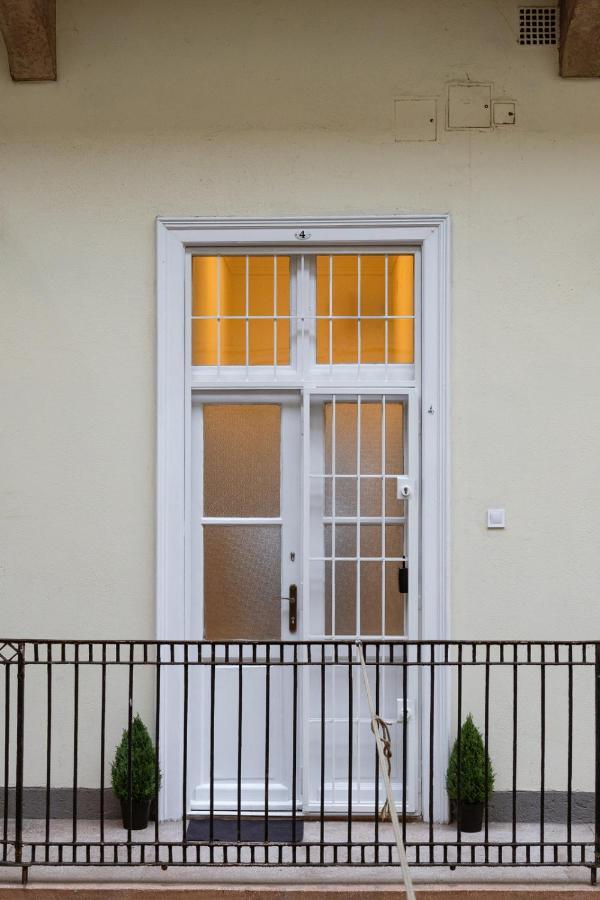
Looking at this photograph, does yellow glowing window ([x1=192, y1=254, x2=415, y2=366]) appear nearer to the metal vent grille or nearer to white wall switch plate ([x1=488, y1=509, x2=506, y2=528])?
white wall switch plate ([x1=488, y1=509, x2=506, y2=528])

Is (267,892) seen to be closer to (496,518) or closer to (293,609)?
(293,609)

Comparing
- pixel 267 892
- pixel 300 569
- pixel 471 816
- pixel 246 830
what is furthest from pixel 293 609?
pixel 267 892

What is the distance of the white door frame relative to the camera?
183 inches

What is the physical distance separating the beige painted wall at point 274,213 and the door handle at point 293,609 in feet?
2.60

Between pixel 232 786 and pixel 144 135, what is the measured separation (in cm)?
370

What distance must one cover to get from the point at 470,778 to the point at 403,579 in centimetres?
109

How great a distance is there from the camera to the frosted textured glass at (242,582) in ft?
16.0

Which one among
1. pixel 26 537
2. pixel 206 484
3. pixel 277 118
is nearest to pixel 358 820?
pixel 206 484

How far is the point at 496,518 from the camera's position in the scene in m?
4.67

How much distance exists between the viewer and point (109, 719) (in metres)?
4.68

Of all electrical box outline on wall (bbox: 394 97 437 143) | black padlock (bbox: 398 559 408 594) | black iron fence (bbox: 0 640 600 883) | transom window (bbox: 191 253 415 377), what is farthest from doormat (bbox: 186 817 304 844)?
Answer: electrical box outline on wall (bbox: 394 97 437 143)

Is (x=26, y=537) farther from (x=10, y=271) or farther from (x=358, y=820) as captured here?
(x=358, y=820)

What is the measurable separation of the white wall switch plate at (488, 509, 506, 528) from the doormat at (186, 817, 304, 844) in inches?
76.0

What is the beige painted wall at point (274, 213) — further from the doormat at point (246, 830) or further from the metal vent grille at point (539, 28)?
the doormat at point (246, 830)
